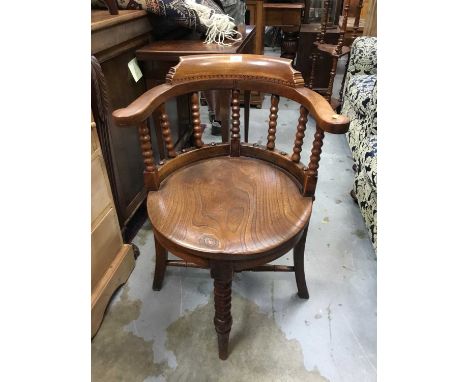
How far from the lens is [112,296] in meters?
1.28

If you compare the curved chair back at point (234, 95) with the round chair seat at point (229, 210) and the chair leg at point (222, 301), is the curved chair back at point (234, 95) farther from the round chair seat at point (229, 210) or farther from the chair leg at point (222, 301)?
the chair leg at point (222, 301)

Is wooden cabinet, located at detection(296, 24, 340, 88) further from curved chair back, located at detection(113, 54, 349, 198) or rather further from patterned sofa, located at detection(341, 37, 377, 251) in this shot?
curved chair back, located at detection(113, 54, 349, 198)

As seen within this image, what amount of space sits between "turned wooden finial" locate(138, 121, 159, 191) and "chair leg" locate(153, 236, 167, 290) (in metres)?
0.31

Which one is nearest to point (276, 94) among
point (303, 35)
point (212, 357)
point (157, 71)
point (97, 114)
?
point (97, 114)

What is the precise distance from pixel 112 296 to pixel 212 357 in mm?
490

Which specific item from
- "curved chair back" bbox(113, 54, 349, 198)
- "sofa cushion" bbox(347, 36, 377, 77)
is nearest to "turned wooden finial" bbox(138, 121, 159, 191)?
"curved chair back" bbox(113, 54, 349, 198)

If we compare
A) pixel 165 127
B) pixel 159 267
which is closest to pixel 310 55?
pixel 165 127

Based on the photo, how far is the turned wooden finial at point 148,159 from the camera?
2.97 ft

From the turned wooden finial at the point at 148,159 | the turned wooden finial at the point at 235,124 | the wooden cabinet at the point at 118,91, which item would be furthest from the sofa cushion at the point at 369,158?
the wooden cabinet at the point at 118,91

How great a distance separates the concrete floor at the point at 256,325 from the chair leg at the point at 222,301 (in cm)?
9

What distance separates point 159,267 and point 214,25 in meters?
1.19

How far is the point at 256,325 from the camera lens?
1.18 metres

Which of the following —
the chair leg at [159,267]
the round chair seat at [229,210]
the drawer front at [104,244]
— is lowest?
the chair leg at [159,267]

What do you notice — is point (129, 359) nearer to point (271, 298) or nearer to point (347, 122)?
point (271, 298)
